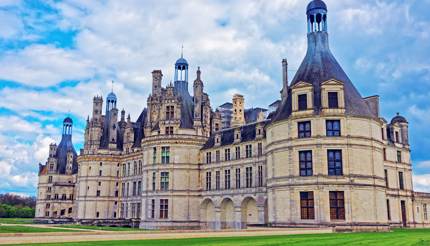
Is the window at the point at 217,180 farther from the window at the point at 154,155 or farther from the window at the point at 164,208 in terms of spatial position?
the window at the point at 154,155

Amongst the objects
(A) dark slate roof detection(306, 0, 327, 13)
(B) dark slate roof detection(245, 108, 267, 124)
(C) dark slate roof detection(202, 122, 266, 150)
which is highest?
(A) dark slate roof detection(306, 0, 327, 13)

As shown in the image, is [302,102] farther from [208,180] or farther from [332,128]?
[208,180]

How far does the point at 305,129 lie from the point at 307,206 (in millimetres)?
6780

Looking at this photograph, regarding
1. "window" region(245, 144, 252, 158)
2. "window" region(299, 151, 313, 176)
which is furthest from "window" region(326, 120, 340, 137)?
"window" region(245, 144, 252, 158)

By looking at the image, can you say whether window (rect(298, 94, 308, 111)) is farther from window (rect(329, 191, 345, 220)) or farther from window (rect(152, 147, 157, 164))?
window (rect(152, 147, 157, 164))

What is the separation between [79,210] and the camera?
74062 mm

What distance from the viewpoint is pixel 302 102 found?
133ft

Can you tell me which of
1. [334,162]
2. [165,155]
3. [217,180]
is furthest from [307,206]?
[165,155]

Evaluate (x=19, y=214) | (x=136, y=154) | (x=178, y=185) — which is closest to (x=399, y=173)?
(x=178, y=185)

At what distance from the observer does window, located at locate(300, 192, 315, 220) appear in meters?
38.1

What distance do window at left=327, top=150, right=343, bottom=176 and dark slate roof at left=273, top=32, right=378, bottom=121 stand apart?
3.70m

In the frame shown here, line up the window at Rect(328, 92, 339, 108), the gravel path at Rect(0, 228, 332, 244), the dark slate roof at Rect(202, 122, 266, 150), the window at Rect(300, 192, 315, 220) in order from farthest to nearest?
1. the dark slate roof at Rect(202, 122, 266, 150)
2. the window at Rect(328, 92, 339, 108)
3. the window at Rect(300, 192, 315, 220)
4. the gravel path at Rect(0, 228, 332, 244)

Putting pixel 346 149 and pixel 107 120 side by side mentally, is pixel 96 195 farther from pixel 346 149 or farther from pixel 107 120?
pixel 346 149

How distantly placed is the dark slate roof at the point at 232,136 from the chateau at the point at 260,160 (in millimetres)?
166
